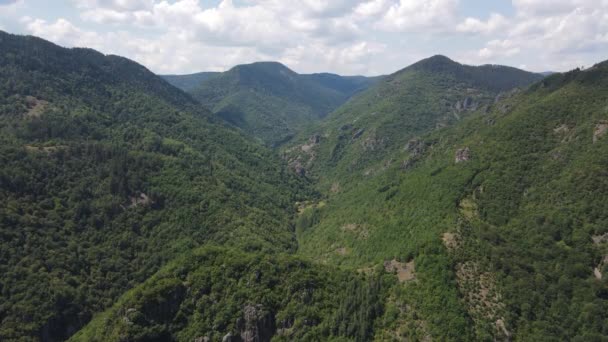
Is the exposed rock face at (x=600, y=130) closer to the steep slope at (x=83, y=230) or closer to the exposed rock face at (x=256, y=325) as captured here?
the exposed rock face at (x=256, y=325)

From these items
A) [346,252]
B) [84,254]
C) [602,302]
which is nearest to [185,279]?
[84,254]

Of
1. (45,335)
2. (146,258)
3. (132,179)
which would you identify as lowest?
(45,335)

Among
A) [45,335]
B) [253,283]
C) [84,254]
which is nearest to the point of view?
[253,283]


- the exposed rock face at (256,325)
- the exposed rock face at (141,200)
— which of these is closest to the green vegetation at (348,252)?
the exposed rock face at (256,325)

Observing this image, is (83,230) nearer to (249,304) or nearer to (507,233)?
(249,304)

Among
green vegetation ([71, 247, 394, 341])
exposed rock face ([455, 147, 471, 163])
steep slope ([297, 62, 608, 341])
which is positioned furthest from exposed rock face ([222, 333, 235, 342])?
exposed rock face ([455, 147, 471, 163])

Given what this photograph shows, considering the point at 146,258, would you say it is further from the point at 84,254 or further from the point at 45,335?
the point at 45,335

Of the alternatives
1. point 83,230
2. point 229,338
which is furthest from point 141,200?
point 229,338

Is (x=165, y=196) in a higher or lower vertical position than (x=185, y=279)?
higher
